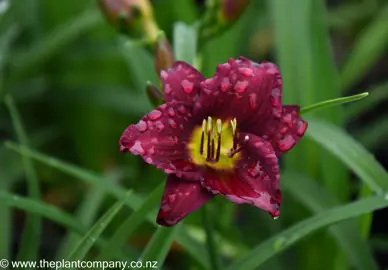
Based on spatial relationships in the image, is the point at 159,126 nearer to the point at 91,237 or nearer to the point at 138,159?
the point at 91,237

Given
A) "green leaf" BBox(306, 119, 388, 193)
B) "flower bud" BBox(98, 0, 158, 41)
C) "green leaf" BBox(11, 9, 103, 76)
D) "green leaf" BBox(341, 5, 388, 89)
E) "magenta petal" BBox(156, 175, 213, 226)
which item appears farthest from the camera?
"green leaf" BBox(341, 5, 388, 89)

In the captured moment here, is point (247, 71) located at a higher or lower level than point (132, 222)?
higher

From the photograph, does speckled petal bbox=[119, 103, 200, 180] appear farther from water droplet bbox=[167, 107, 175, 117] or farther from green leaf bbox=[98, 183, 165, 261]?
green leaf bbox=[98, 183, 165, 261]

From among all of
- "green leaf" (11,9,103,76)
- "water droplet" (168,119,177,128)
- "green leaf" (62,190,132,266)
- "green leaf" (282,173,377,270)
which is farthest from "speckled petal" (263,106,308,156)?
"green leaf" (11,9,103,76)

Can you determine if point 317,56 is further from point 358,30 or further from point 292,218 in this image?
point 358,30

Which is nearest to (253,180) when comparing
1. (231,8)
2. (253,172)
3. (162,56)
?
(253,172)

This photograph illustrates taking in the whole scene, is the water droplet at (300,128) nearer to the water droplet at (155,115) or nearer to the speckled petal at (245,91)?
the speckled petal at (245,91)

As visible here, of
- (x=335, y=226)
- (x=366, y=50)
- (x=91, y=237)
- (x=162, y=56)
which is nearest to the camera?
(x=91, y=237)
